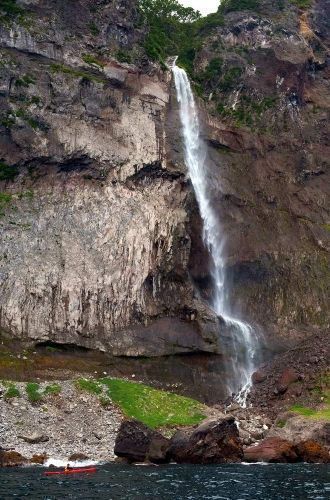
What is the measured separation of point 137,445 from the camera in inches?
1308

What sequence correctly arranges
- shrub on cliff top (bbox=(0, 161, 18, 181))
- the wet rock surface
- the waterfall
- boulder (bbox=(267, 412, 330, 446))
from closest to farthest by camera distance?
boulder (bbox=(267, 412, 330, 446)) → the wet rock surface → the waterfall → shrub on cliff top (bbox=(0, 161, 18, 181))

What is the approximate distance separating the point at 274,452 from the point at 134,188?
2508 cm

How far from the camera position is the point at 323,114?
66750mm

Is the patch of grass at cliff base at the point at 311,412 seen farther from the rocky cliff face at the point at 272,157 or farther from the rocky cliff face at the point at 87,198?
the rocky cliff face at the point at 272,157

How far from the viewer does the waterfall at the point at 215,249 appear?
48.5 metres

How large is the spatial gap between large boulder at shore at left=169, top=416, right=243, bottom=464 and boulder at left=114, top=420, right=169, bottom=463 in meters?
0.66

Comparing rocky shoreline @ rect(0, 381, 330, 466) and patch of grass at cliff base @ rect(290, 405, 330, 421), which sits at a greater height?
patch of grass at cliff base @ rect(290, 405, 330, 421)

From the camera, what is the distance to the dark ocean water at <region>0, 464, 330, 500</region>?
78.5ft

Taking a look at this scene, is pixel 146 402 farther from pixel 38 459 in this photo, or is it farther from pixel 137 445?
pixel 38 459

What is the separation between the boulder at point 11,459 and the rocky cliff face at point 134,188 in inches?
498

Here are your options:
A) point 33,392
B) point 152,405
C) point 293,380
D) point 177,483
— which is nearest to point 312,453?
point 152,405

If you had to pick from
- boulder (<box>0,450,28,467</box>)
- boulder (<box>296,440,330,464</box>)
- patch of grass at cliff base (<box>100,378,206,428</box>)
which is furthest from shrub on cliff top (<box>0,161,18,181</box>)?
boulder (<box>296,440,330,464</box>)

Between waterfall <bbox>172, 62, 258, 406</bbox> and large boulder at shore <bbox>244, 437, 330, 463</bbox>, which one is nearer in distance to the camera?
large boulder at shore <bbox>244, 437, 330, 463</bbox>

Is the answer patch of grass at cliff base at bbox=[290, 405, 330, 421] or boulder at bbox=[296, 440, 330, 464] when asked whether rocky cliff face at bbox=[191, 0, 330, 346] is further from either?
boulder at bbox=[296, 440, 330, 464]
